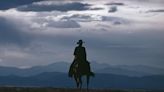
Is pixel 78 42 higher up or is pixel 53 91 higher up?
pixel 78 42

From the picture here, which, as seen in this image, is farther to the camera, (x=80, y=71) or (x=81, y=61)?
(x=80, y=71)

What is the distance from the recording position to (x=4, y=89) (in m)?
54.4

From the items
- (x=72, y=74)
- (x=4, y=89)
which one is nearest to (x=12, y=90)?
(x=4, y=89)

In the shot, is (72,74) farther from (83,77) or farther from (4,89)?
(4,89)

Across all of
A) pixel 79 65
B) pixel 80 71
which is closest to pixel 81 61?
pixel 79 65

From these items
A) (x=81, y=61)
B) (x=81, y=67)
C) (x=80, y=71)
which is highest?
(x=81, y=61)

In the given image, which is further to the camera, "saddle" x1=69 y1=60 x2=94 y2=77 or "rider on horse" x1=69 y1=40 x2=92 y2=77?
"saddle" x1=69 y1=60 x2=94 y2=77

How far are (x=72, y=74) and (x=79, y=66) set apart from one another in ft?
5.02

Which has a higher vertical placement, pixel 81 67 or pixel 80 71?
pixel 81 67

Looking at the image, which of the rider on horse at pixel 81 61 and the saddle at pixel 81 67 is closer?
the rider on horse at pixel 81 61

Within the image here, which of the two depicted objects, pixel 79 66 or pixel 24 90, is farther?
pixel 24 90

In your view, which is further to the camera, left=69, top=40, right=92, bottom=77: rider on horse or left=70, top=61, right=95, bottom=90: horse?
left=70, top=61, right=95, bottom=90: horse

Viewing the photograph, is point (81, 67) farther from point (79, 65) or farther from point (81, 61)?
point (81, 61)

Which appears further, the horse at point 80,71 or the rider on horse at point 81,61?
the horse at point 80,71
